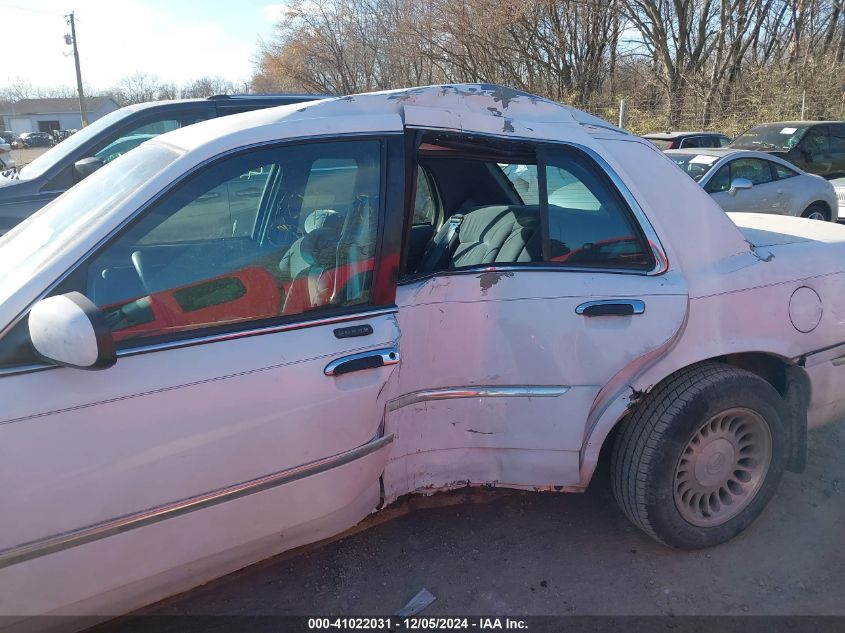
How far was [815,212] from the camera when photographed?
9.41 m

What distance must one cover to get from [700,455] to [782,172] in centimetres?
787

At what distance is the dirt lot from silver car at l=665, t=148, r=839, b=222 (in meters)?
5.87

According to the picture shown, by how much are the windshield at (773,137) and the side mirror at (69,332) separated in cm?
1401

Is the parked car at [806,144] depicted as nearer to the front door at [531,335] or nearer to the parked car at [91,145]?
the parked car at [91,145]

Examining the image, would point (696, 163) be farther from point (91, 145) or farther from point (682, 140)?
point (91, 145)

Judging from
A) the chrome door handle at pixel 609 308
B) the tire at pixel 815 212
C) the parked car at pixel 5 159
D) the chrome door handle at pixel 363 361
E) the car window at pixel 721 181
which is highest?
the parked car at pixel 5 159

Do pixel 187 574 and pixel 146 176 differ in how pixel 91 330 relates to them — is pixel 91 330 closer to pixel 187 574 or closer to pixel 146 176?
pixel 146 176

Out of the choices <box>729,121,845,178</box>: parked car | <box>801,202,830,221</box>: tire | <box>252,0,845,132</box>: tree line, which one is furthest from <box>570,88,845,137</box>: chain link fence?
<box>801,202,830,221</box>: tire

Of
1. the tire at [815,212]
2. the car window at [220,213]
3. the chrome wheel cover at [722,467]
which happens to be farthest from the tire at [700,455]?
the tire at [815,212]

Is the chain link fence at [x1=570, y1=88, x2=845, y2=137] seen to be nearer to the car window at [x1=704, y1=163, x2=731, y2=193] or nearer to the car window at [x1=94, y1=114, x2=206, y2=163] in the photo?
the car window at [x1=704, y1=163, x2=731, y2=193]

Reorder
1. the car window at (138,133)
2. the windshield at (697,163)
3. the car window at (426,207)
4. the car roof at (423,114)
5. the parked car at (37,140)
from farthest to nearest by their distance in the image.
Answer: the parked car at (37,140) < the windshield at (697,163) < the car window at (138,133) < the car window at (426,207) < the car roof at (423,114)

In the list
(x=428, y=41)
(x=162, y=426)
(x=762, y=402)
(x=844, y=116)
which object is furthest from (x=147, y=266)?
(x=428, y=41)

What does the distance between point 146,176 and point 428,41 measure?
26.4 m

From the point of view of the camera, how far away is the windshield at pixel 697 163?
8.22 m
